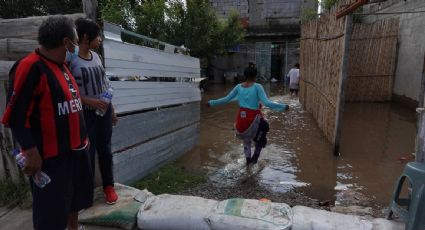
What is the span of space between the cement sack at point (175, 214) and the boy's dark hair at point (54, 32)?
1.62 m

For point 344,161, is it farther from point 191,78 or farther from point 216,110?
point 216,110

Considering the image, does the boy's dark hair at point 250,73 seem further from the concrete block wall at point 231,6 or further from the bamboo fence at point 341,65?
the concrete block wall at point 231,6

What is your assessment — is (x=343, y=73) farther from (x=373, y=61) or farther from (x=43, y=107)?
(x=373, y=61)

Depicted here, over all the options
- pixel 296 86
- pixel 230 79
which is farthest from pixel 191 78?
pixel 230 79

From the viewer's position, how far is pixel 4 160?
3691 millimetres

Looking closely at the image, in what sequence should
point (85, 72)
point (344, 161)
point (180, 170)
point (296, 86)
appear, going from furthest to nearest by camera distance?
point (296, 86)
point (344, 161)
point (180, 170)
point (85, 72)

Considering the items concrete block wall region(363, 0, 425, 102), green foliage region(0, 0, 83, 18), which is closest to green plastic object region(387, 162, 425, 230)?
concrete block wall region(363, 0, 425, 102)

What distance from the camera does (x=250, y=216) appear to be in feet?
9.34

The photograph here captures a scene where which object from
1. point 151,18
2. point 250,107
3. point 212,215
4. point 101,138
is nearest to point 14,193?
point 101,138

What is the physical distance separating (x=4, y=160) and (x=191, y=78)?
3407 mm

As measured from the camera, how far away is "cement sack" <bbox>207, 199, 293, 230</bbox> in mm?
2754

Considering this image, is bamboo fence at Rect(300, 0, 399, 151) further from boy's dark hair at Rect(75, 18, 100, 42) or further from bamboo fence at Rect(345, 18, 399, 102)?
boy's dark hair at Rect(75, 18, 100, 42)

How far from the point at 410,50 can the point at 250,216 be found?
963cm

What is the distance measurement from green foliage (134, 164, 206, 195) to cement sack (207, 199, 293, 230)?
1.47m
